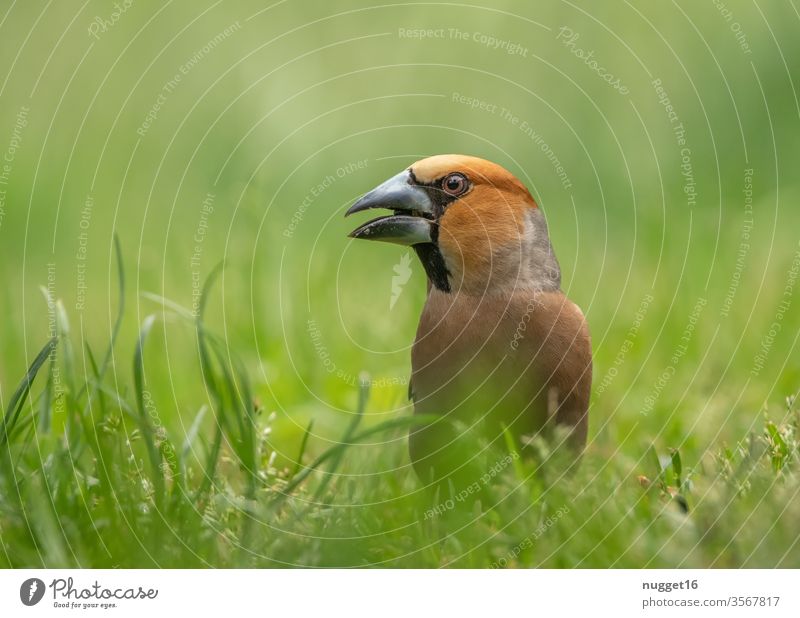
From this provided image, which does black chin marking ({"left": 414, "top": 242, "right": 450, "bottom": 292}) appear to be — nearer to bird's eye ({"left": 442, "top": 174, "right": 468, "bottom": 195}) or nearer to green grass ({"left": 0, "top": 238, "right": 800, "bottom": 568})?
bird's eye ({"left": 442, "top": 174, "right": 468, "bottom": 195})

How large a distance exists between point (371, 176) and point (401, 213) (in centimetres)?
286

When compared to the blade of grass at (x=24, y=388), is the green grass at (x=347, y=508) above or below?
below

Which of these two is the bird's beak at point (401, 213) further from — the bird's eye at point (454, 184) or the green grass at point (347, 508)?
the green grass at point (347, 508)

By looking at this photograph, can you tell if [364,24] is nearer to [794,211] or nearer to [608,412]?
[608,412]

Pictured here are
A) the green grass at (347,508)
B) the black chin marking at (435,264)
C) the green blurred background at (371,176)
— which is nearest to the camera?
the green grass at (347,508)

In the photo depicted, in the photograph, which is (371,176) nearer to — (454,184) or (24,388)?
(454,184)

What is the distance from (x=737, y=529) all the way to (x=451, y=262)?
1.62m

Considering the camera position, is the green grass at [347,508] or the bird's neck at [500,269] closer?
the green grass at [347,508]

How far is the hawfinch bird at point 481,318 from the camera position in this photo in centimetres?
428

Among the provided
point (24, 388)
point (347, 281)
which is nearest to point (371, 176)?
point (347, 281)

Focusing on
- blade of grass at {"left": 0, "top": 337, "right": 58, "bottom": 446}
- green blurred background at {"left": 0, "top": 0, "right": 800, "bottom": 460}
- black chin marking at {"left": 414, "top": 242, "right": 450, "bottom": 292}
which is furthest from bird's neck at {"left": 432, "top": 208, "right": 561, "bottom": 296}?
blade of grass at {"left": 0, "top": 337, "right": 58, "bottom": 446}

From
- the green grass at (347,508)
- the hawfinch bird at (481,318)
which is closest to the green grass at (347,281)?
the green grass at (347,508)

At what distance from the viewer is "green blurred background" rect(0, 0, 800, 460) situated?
5742mm
